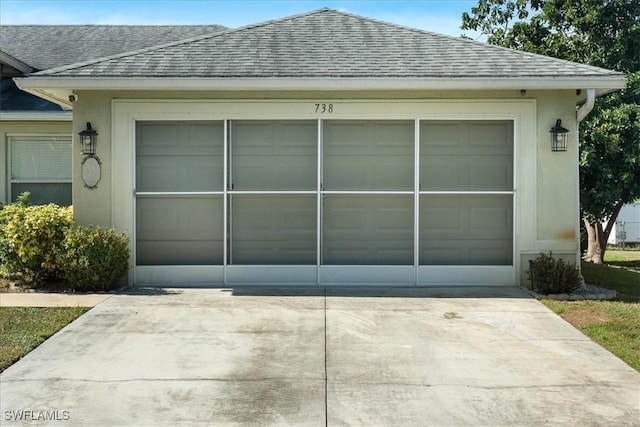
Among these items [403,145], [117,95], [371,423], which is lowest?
[371,423]

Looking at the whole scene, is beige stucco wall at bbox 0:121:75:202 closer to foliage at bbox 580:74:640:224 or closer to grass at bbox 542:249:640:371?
grass at bbox 542:249:640:371

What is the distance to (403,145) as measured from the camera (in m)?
9.98

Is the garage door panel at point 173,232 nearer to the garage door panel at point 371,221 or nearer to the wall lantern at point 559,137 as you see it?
the garage door panel at point 371,221

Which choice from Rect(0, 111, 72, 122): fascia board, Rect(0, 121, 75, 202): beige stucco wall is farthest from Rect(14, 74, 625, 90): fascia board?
Rect(0, 121, 75, 202): beige stucco wall

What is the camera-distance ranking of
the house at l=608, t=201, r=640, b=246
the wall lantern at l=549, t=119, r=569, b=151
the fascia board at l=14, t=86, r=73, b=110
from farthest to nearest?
the house at l=608, t=201, r=640, b=246, the wall lantern at l=549, t=119, r=569, b=151, the fascia board at l=14, t=86, r=73, b=110

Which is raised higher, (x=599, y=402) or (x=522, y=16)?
(x=522, y=16)

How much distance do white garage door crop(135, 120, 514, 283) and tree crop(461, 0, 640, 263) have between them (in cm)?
574

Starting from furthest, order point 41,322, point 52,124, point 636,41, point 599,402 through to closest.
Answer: point 636,41, point 52,124, point 41,322, point 599,402

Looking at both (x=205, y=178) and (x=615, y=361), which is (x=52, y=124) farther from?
(x=615, y=361)

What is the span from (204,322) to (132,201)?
10.2ft

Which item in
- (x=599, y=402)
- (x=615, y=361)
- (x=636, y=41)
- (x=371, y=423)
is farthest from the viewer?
(x=636, y=41)

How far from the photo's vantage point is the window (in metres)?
12.6

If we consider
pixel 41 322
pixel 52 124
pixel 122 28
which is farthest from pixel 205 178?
pixel 122 28

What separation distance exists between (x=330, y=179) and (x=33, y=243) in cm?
436
